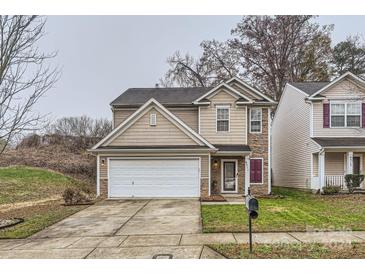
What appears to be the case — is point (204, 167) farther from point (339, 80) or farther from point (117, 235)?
point (339, 80)

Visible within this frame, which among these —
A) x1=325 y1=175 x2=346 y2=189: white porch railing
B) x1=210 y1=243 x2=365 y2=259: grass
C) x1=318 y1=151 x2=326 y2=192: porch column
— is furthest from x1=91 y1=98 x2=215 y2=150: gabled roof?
x1=210 y1=243 x2=365 y2=259: grass

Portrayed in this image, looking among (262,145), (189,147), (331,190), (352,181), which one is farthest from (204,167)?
(352,181)

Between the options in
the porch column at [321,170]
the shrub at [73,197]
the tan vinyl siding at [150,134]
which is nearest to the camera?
the shrub at [73,197]

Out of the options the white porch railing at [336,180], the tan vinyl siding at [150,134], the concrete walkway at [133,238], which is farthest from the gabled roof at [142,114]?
the white porch railing at [336,180]

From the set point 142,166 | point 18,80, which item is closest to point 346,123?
point 142,166

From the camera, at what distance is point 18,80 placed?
10.5m

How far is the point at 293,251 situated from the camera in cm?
635

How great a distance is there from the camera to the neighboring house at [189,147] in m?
15.0

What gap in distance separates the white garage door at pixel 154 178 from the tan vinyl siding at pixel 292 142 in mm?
7373

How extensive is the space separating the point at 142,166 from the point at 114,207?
2.95 metres

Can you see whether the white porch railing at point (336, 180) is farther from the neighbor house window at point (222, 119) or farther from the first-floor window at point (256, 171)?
the neighbor house window at point (222, 119)

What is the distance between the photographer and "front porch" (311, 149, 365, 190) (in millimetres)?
16844

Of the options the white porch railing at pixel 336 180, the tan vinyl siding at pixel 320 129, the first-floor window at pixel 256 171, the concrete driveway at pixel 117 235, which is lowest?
the concrete driveway at pixel 117 235

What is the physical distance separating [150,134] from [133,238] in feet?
26.7
